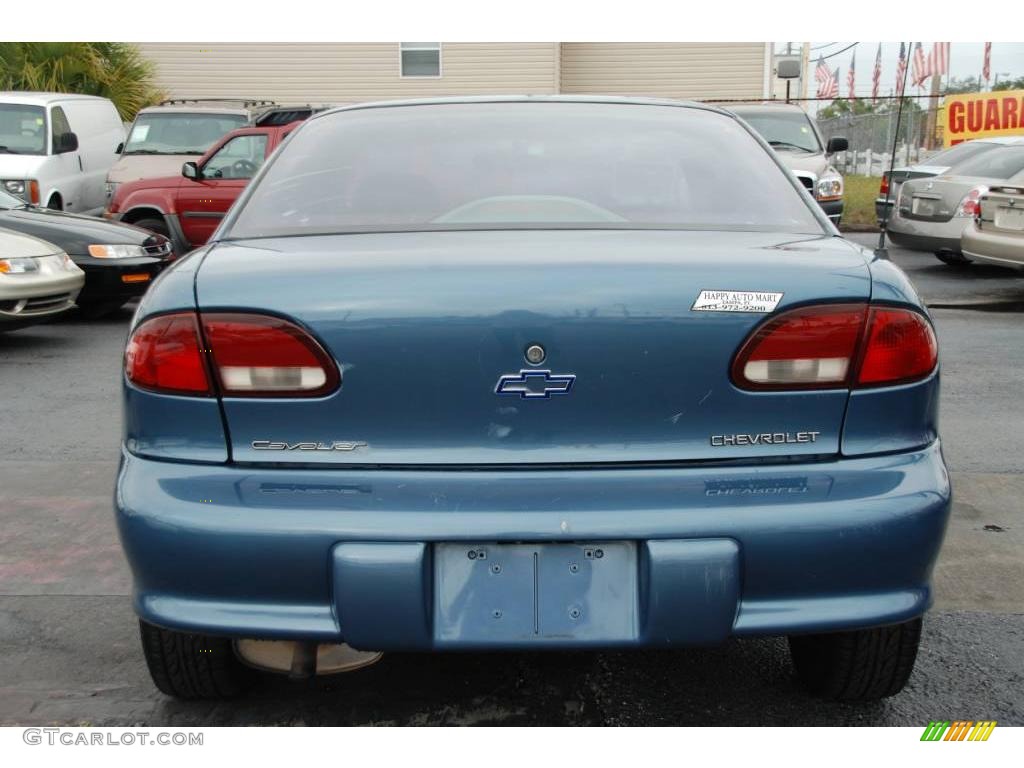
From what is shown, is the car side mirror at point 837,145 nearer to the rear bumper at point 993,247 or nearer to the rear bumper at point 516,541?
the rear bumper at point 993,247

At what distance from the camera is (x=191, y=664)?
281 cm

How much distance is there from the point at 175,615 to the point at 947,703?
1.91 metres

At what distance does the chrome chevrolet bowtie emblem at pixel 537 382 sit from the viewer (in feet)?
7.63

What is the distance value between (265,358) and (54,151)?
12.4m

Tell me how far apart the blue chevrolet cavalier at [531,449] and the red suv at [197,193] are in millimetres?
10037

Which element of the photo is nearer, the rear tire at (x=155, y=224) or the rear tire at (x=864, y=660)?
the rear tire at (x=864, y=660)

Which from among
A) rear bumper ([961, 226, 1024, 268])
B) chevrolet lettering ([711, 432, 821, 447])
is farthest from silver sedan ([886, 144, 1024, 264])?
chevrolet lettering ([711, 432, 821, 447])

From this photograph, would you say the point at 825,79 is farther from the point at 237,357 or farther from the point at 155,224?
the point at 237,357

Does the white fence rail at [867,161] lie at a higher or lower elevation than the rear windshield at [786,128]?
lower

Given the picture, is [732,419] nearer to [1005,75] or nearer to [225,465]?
[225,465]

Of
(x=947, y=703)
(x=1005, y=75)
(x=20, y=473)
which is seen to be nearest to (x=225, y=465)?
(x=947, y=703)

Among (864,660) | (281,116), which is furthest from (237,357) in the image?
(281,116)

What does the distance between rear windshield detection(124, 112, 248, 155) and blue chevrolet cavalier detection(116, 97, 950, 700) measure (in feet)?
40.4

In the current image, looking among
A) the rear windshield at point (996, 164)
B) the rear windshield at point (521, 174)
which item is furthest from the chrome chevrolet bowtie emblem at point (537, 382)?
the rear windshield at point (996, 164)
